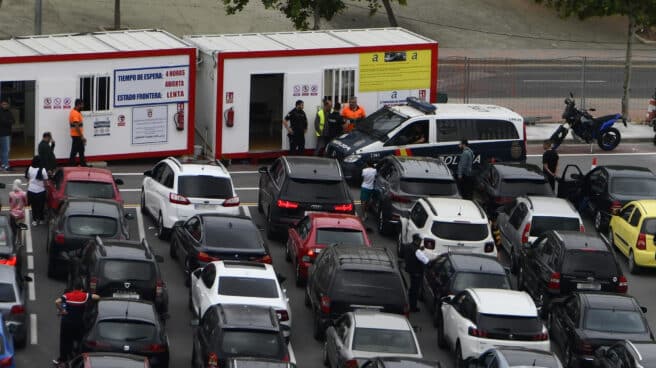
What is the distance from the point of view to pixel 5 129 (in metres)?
38.0

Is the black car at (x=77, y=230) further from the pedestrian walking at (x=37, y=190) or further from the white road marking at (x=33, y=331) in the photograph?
the pedestrian walking at (x=37, y=190)

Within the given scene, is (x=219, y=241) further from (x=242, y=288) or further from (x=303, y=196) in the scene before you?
(x=303, y=196)

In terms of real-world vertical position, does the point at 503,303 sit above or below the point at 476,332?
above

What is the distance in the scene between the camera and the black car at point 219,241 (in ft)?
99.1

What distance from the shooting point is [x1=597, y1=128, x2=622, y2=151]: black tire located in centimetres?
4406

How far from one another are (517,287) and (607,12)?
16255mm

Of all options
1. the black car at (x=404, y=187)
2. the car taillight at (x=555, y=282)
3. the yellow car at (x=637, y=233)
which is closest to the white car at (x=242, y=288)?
the car taillight at (x=555, y=282)

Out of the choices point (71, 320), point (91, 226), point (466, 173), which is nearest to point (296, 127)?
point (466, 173)

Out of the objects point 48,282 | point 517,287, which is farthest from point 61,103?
point 517,287

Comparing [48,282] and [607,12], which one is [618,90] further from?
[48,282]

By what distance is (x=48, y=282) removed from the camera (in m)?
30.8

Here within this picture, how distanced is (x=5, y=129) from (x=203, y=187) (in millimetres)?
6797

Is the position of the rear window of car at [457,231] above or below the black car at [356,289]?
above

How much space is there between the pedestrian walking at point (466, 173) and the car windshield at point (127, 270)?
11088 mm
